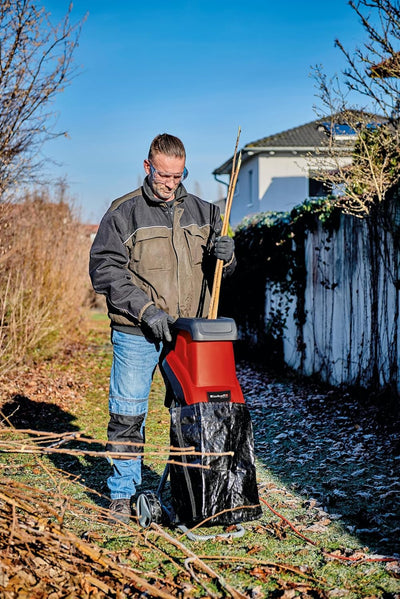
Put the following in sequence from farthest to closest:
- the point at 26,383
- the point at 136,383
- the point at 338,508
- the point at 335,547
→ the point at 26,383 < the point at 338,508 < the point at 136,383 < the point at 335,547

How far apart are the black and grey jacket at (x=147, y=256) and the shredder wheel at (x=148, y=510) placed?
917 mm

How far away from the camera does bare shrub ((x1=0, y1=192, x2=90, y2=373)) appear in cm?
809

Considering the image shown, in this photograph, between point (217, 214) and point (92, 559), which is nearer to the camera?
point (92, 559)

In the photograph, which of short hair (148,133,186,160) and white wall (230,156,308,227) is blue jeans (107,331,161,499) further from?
white wall (230,156,308,227)

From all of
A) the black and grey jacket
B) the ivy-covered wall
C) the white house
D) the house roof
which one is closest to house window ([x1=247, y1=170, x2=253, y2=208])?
the white house

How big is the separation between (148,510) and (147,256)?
138cm

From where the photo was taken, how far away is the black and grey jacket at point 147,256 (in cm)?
Answer: 363

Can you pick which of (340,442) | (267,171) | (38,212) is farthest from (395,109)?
(267,171)

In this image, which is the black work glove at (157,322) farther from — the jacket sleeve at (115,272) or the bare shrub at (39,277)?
the bare shrub at (39,277)

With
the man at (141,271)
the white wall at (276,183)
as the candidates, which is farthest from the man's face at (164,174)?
the white wall at (276,183)

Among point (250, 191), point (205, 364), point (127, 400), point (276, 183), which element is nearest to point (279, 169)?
point (276, 183)

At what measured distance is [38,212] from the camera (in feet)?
40.3

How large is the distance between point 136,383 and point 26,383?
180 inches

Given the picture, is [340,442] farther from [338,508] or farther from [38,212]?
[38,212]
